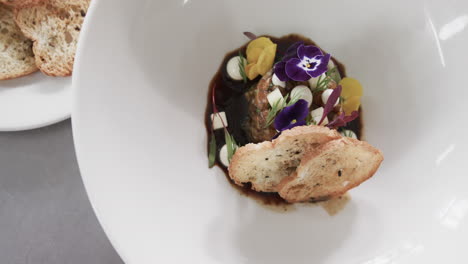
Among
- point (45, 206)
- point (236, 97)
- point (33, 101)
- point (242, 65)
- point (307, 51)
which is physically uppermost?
point (307, 51)

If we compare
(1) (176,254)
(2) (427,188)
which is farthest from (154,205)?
(2) (427,188)

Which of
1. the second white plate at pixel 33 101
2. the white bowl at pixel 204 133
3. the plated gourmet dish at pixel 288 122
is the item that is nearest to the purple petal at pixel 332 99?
the plated gourmet dish at pixel 288 122

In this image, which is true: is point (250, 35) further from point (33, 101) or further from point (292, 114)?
point (33, 101)

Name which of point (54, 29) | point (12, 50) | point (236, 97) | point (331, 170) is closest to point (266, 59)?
point (236, 97)

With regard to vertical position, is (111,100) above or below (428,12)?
below

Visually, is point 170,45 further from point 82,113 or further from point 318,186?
point 318,186

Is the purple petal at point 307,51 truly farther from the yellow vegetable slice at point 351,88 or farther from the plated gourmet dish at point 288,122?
the yellow vegetable slice at point 351,88
